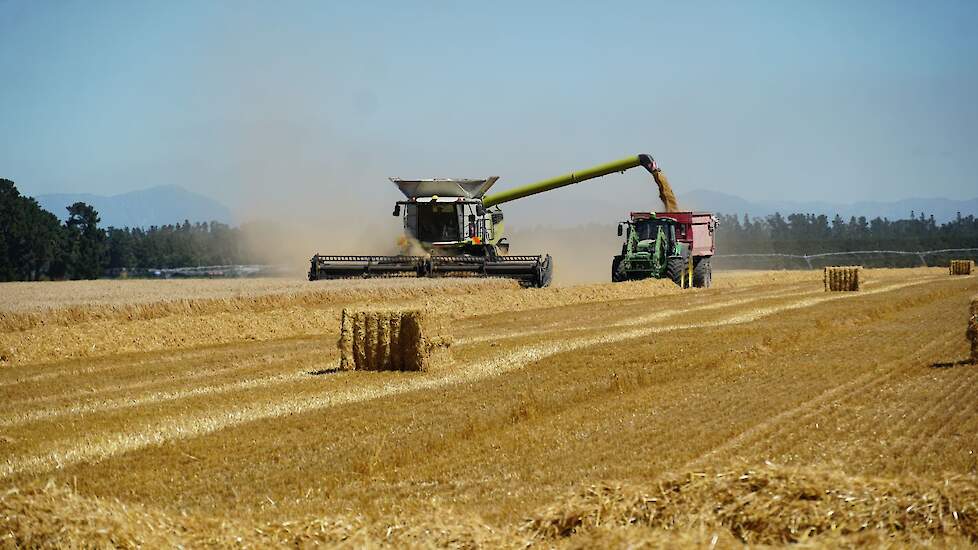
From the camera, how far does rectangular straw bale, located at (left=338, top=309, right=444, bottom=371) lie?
53.8ft

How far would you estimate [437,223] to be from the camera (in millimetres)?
38875

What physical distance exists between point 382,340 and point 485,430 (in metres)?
5.20

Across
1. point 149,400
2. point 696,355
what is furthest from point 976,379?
point 149,400

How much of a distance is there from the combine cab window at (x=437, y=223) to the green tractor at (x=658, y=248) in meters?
5.37

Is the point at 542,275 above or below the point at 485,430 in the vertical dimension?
above

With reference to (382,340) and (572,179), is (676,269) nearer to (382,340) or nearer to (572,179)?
(572,179)

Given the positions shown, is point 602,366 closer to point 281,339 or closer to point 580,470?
point 580,470

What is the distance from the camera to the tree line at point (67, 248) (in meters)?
64.6

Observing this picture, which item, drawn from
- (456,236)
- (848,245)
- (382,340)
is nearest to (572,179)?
(456,236)

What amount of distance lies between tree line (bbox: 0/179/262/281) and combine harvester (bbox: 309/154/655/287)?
19900mm

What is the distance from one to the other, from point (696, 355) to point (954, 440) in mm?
7352

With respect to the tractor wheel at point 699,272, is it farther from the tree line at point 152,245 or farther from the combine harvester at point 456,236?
the tree line at point 152,245

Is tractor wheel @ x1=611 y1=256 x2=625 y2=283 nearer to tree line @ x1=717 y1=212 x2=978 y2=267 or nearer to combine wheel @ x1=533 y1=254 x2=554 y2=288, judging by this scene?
combine wheel @ x1=533 y1=254 x2=554 y2=288

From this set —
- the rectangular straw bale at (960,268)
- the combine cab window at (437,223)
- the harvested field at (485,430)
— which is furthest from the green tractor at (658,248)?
the rectangular straw bale at (960,268)
